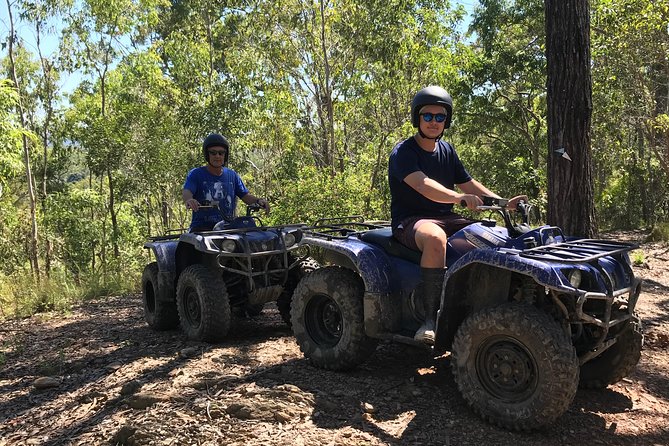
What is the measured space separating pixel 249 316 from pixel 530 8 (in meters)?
15.9

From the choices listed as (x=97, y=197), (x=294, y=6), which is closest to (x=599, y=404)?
(x=294, y=6)

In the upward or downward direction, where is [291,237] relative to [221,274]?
upward

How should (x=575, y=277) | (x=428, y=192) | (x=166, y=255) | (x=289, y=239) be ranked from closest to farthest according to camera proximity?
(x=575, y=277) → (x=428, y=192) → (x=289, y=239) → (x=166, y=255)

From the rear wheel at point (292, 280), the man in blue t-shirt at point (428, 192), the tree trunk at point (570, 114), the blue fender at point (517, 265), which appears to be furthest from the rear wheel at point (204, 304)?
the tree trunk at point (570, 114)

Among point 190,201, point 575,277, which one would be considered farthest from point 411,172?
point 190,201

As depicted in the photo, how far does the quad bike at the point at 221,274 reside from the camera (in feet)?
16.3

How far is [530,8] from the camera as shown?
17.7 metres

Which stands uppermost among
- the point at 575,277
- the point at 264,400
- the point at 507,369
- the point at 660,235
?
the point at 575,277

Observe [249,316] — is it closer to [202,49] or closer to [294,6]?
[294,6]

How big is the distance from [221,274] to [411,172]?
2.38 m

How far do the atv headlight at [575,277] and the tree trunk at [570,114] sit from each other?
2372 mm

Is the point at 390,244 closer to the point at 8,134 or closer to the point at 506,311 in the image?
the point at 506,311

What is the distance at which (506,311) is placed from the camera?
3023 millimetres

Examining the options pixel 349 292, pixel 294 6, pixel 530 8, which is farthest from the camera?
pixel 530 8
